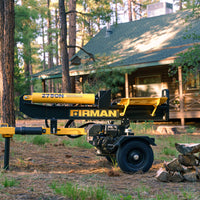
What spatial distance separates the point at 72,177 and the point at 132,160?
1.28 m

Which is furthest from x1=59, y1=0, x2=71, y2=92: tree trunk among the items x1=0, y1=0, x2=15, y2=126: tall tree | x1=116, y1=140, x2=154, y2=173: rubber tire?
x1=116, y1=140, x2=154, y2=173: rubber tire

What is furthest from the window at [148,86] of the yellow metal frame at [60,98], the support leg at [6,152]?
the support leg at [6,152]

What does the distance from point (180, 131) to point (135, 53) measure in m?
6.52

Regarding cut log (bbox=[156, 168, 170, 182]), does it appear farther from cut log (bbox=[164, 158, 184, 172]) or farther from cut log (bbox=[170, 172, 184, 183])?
cut log (bbox=[164, 158, 184, 172])

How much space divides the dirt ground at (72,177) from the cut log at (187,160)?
0.55 metres

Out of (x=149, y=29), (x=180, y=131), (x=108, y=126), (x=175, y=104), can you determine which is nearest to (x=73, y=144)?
(x=108, y=126)

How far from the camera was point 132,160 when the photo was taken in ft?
19.5

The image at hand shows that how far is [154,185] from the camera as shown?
4.96 meters

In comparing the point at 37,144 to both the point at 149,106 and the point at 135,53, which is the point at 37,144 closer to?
the point at 149,106

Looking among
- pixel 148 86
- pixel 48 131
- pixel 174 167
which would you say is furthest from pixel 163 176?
pixel 148 86

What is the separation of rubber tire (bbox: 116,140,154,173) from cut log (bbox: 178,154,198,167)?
22.4 inches

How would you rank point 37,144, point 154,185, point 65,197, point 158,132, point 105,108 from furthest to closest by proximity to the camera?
point 158,132
point 37,144
point 105,108
point 154,185
point 65,197

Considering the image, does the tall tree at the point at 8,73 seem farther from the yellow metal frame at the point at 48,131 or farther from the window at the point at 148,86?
the window at the point at 148,86

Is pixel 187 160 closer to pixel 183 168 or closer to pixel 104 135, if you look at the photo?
pixel 183 168
